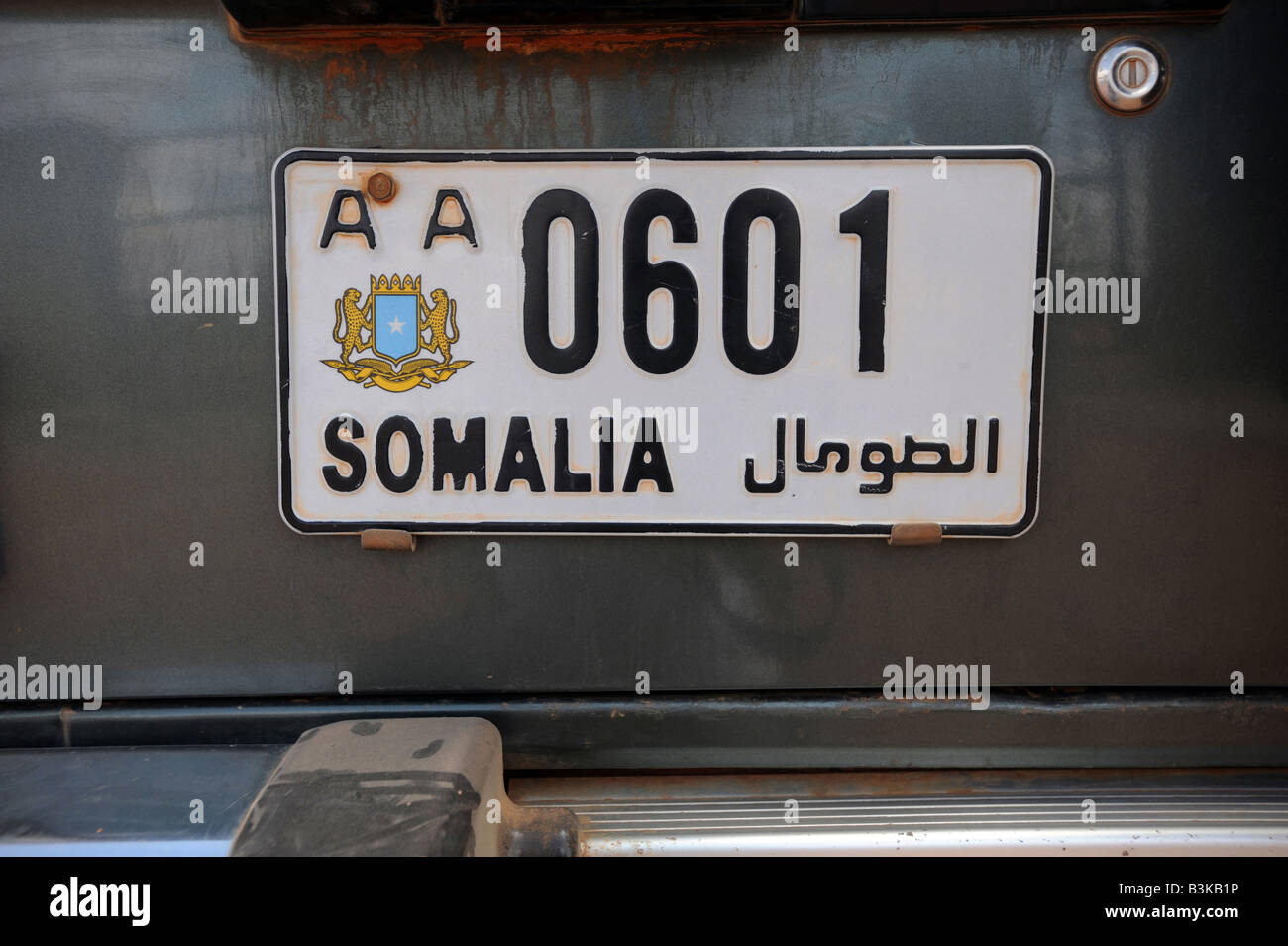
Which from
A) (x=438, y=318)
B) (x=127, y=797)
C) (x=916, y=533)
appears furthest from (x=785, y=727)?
(x=127, y=797)

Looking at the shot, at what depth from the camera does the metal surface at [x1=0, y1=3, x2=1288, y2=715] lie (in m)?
1.10

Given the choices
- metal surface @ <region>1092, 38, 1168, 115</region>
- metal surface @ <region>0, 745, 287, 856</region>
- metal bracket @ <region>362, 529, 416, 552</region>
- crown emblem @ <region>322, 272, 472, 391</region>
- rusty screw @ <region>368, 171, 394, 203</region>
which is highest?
metal surface @ <region>1092, 38, 1168, 115</region>

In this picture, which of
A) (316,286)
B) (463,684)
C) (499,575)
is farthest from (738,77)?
(463,684)

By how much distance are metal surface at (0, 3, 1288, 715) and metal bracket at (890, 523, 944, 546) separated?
0.12ft

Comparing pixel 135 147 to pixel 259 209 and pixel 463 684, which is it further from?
pixel 463 684

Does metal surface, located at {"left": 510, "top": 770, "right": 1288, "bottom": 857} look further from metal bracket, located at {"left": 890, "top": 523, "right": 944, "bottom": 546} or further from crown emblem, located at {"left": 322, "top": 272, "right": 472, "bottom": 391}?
crown emblem, located at {"left": 322, "top": 272, "right": 472, "bottom": 391}

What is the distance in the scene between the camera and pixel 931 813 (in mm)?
1110

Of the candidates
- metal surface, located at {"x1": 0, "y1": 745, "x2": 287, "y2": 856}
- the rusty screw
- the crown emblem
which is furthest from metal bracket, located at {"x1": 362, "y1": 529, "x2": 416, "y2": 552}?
the rusty screw

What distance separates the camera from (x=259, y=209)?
1106mm

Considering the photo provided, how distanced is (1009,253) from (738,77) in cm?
41

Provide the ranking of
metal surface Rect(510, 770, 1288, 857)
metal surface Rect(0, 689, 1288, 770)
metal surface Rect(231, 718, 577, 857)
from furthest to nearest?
metal surface Rect(0, 689, 1288, 770) → metal surface Rect(510, 770, 1288, 857) → metal surface Rect(231, 718, 577, 857)

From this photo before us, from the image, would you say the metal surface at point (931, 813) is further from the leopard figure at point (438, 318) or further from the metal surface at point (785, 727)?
the leopard figure at point (438, 318)

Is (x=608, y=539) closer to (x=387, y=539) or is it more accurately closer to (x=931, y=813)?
(x=387, y=539)
